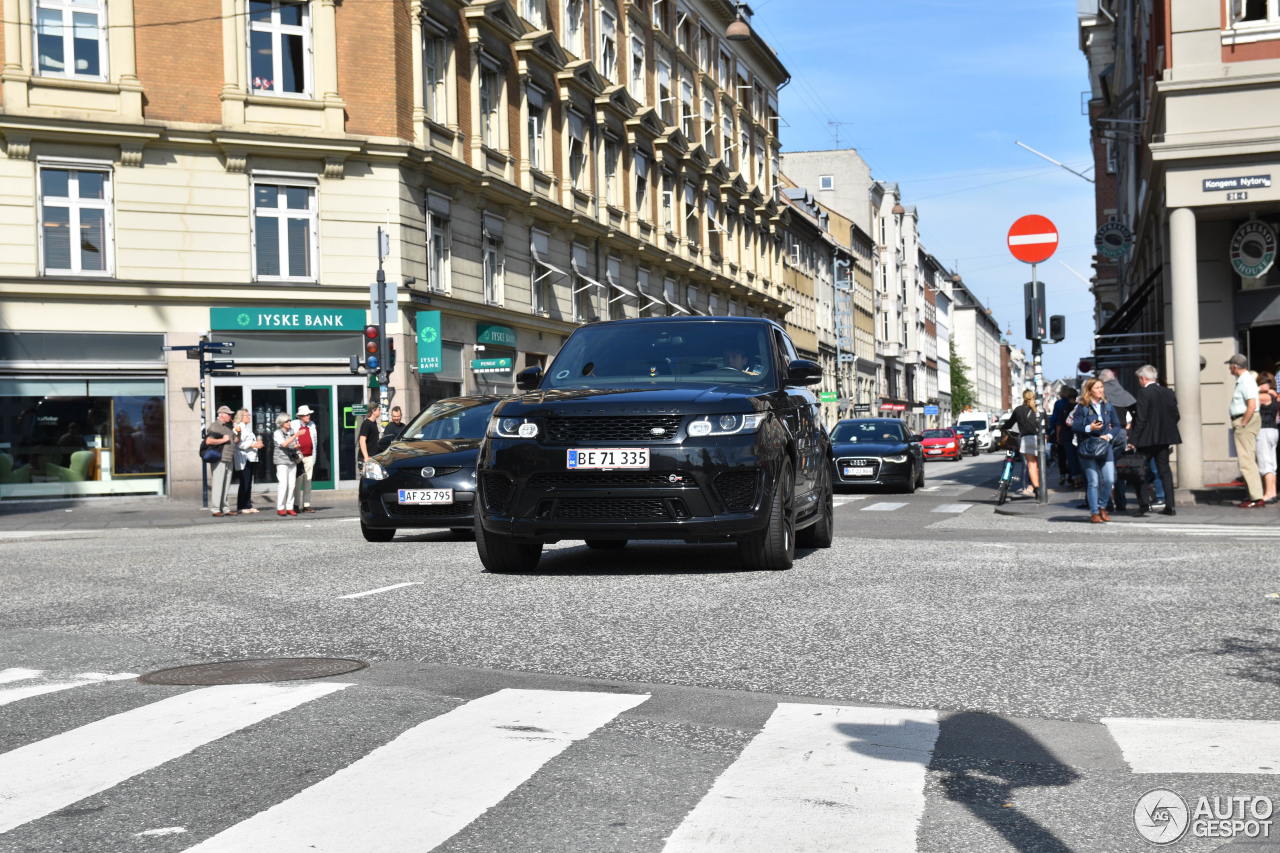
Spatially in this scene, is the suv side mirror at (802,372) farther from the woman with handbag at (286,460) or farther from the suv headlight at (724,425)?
the woman with handbag at (286,460)

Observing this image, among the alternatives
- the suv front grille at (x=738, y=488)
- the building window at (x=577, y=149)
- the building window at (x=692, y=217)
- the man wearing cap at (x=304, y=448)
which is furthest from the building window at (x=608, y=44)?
the suv front grille at (x=738, y=488)

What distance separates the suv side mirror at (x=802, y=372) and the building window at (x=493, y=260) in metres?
23.9

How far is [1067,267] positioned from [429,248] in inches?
1147

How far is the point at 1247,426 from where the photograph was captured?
58.6ft

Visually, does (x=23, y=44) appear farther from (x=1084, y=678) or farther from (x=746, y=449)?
(x=1084, y=678)

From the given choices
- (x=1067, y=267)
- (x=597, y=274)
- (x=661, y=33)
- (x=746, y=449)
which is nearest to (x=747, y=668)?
(x=746, y=449)

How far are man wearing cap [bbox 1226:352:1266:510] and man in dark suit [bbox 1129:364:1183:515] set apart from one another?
1.35 m

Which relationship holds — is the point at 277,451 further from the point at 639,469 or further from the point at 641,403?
the point at 639,469

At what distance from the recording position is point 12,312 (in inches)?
1056

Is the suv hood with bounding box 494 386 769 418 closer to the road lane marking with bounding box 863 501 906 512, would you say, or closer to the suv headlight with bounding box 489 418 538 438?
the suv headlight with bounding box 489 418 538 438

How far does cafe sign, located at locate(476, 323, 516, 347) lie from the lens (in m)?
33.6

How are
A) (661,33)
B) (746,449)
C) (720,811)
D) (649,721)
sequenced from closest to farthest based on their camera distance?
1. (720,811)
2. (649,721)
3. (746,449)
4. (661,33)

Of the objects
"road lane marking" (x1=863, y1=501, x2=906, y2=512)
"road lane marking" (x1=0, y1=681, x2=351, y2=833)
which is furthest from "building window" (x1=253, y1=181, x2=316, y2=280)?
"road lane marking" (x1=0, y1=681, x2=351, y2=833)

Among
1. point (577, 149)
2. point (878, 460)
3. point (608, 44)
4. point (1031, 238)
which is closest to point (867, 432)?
point (878, 460)
